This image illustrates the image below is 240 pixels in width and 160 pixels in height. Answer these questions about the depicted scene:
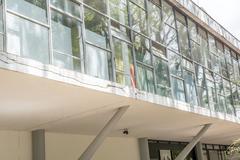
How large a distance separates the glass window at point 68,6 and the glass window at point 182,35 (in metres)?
6.66

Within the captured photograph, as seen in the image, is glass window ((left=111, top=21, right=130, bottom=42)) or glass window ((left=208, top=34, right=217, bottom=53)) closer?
glass window ((left=111, top=21, right=130, bottom=42))

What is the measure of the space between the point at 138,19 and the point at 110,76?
10.6ft

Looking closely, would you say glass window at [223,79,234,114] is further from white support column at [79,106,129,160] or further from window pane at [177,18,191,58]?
white support column at [79,106,129,160]

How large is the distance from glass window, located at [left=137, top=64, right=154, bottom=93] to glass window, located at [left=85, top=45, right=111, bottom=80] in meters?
1.47

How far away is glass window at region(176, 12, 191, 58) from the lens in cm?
1633

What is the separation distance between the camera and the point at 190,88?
51.9 ft

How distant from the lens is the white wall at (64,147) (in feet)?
38.6

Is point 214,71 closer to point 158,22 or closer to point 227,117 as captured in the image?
point 227,117

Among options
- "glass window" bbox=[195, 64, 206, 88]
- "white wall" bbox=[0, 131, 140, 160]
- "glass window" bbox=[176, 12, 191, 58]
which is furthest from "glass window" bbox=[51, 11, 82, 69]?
"glass window" bbox=[195, 64, 206, 88]

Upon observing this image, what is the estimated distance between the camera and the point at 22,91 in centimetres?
825

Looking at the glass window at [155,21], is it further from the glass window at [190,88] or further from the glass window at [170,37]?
the glass window at [190,88]

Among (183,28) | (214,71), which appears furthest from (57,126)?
(214,71)

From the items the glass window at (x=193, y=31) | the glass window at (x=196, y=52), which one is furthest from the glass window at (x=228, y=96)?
the glass window at (x=193, y=31)

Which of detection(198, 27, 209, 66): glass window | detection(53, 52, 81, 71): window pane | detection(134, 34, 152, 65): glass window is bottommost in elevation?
detection(53, 52, 81, 71): window pane
